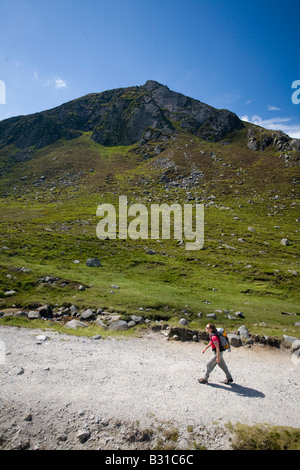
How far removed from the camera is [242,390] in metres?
9.66

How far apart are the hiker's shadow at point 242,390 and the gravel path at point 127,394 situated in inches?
1.7

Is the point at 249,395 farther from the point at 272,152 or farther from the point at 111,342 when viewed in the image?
the point at 272,152

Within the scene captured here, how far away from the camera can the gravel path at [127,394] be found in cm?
734

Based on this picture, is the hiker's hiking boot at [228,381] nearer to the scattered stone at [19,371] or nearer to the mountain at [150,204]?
the mountain at [150,204]

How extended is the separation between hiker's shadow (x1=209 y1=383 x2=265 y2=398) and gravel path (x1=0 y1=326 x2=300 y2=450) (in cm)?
4

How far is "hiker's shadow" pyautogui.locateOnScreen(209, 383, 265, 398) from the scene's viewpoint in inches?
369

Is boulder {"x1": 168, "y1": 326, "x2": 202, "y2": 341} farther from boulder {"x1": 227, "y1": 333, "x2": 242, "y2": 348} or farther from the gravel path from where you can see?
boulder {"x1": 227, "y1": 333, "x2": 242, "y2": 348}

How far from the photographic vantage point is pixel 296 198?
6216 centimetres

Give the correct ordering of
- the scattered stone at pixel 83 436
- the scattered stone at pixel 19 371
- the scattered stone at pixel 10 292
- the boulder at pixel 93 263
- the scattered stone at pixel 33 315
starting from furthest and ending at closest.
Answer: the boulder at pixel 93 263 < the scattered stone at pixel 10 292 < the scattered stone at pixel 33 315 < the scattered stone at pixel 19 371 < the scattered stone at pixel 83 436

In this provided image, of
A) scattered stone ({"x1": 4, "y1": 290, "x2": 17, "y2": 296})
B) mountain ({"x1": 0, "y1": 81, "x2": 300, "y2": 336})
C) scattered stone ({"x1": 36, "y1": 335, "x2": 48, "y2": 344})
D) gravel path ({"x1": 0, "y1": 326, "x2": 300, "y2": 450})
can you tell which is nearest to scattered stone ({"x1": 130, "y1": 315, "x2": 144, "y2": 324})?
mountain ({"x1": 0, "y1": 81, "x2": 300, "y2": 336})

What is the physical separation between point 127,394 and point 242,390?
4903 millimetres

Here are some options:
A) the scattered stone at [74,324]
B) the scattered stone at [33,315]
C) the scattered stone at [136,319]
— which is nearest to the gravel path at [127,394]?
the scattered stone at [74,324]

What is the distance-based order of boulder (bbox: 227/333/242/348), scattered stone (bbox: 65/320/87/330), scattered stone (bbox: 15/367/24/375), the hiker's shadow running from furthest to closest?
scattered stone (bbox: 65/320/87/330) → boulder (bbox: 227/333/242/348) → scattered stone (bbox: 15/367/24/375) → the hiker's shadow

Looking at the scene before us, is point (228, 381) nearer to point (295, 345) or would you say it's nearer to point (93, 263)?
point (295, 345)
